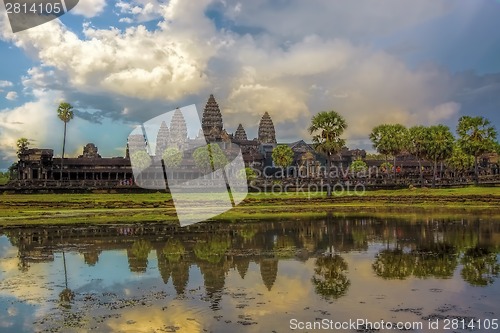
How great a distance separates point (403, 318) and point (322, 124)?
68.3 metres

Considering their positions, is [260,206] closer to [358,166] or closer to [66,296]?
[66,296]

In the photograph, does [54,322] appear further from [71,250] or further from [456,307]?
[71,250]

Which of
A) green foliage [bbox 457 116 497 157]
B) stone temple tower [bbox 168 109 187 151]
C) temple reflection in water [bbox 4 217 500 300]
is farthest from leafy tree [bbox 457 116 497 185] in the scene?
stone temple tower [bbox 168 109 187 151]

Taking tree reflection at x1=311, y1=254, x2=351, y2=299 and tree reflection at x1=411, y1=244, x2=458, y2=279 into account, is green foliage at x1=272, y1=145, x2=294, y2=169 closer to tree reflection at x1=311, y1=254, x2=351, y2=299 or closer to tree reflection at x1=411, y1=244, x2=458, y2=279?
tree reflection at x1=411, y1=244, x2=458, y2=279

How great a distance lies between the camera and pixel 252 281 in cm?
2173

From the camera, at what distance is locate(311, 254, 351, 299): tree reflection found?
1945 centimetres

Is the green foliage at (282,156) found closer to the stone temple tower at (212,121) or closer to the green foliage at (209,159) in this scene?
the green foliage at (209,159)

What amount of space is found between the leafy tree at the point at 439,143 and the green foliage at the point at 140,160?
70.1 meters

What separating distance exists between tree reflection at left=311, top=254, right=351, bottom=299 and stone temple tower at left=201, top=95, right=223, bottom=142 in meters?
141

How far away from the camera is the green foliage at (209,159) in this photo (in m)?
118

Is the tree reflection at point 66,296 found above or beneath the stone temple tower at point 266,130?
beneath

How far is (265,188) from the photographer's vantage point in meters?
90.1

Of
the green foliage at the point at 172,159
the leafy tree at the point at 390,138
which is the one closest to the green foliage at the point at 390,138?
the leafy tree at the point at 390,138

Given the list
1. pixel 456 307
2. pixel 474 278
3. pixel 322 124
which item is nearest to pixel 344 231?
pixel 474 278
